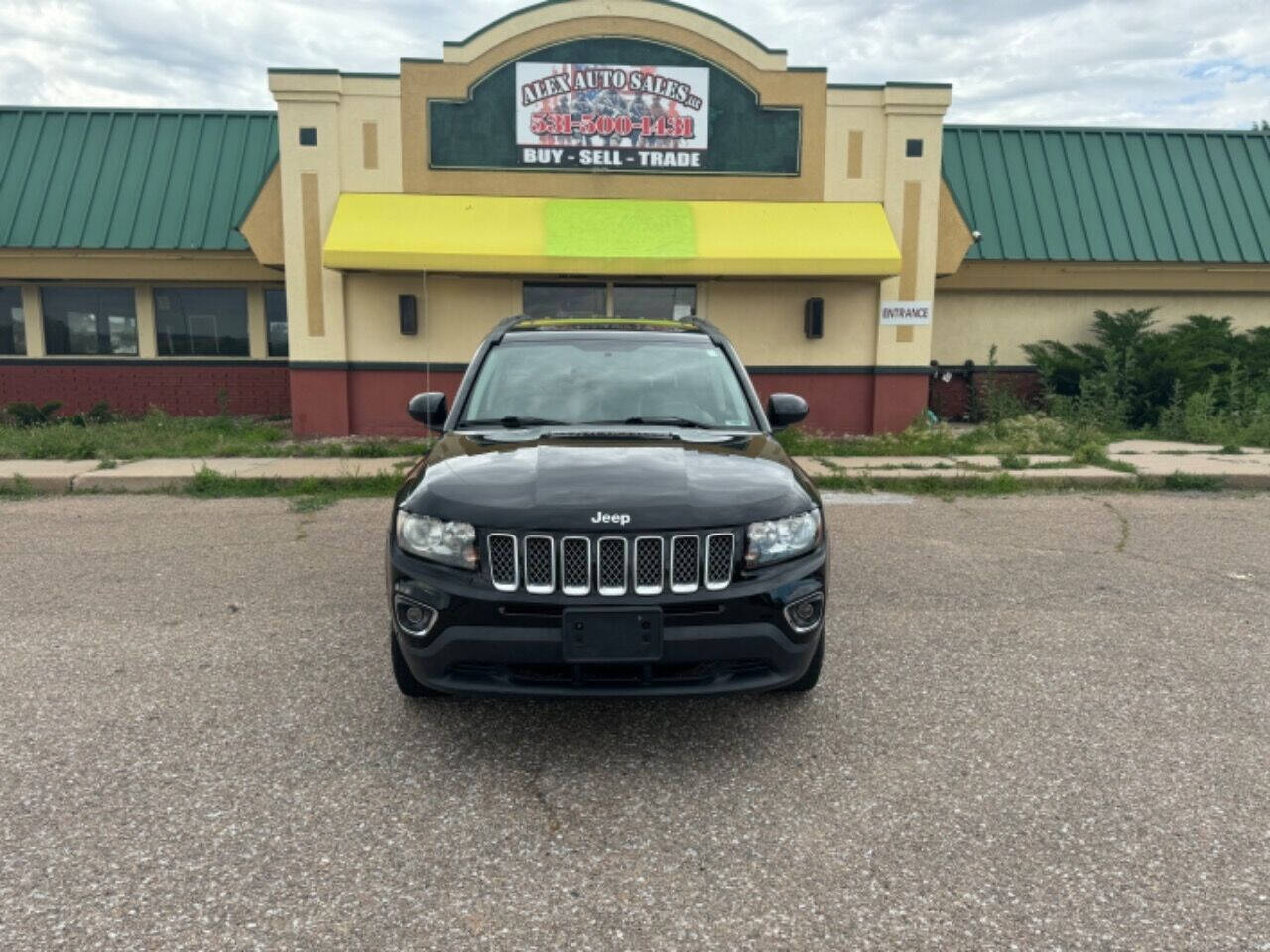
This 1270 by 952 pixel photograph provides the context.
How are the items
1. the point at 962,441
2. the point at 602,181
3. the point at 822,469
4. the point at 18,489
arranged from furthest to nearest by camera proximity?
the point at 602,181
the point at 962,441
the point at 822,469
the point at 18,489

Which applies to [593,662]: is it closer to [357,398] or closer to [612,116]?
[357,398]

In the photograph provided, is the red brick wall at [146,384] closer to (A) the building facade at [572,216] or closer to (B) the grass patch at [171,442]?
(B) the grass patch at [171,442]

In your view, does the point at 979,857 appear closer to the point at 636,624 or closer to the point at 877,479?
the point at 636,624

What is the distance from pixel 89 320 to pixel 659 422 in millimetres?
15290

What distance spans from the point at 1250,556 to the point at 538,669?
6215mm

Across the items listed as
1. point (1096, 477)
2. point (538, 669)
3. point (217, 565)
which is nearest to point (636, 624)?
Result: point (538, 669)

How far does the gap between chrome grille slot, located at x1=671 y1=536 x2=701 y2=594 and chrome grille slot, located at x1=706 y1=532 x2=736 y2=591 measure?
4 cm

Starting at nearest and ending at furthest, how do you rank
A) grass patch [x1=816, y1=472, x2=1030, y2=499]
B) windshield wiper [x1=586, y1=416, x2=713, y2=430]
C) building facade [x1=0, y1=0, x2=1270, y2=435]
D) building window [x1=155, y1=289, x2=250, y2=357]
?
1. windshield wiper [x1=586, y1=416, x2=713, y2=430]
2. grass patch [x1=816, y1=472, x2=1030, y2=499]
3. building facade [x1=0, y1=0, x2=1270, y2=435]
4. building window [x1=155, y1=289, x2=250, y2=357]

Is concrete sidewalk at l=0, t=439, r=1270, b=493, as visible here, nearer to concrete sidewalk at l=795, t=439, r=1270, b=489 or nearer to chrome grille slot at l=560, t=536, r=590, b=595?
concrete sidewalk at l=795, t=439, r=1270, b=489

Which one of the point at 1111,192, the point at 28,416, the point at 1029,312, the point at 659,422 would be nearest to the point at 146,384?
the point at 28,416

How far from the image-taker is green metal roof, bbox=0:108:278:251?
50.5 feet

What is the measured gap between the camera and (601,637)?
3258mm

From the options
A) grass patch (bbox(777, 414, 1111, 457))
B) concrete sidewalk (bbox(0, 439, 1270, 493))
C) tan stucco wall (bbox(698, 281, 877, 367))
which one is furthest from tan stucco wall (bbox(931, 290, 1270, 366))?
concrete sidewalk (bbox(0, 439, 1270, 493))

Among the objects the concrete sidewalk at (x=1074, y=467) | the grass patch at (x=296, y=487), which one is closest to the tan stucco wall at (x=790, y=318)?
the concrete sidewalk at (x=1074, y=467)
